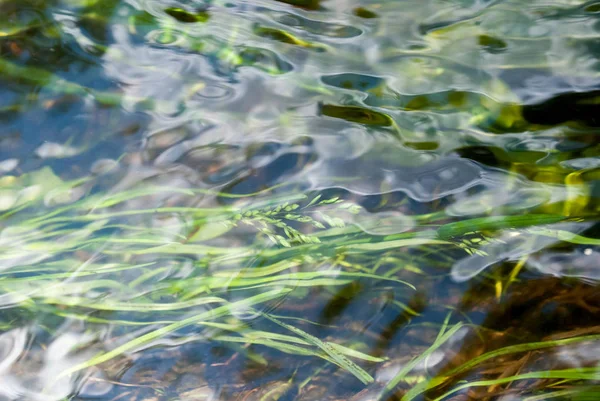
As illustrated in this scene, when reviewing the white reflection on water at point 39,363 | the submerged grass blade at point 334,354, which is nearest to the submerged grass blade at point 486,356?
the submerged grass blade at point 334,354

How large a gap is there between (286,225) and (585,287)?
106cm

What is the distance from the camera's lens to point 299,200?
160cm

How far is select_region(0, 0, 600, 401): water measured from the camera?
57.9 inches

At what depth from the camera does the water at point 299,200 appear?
57.9 inches

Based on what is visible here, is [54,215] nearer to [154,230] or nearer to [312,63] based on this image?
[154,230]

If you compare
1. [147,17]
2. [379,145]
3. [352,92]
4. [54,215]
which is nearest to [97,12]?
[147,17]

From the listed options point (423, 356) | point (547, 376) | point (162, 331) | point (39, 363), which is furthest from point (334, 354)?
point (39, 363)

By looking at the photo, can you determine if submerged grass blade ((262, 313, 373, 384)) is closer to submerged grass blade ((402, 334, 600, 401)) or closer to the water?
the water

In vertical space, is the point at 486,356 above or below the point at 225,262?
below

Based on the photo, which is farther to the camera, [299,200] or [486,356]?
[299,200]

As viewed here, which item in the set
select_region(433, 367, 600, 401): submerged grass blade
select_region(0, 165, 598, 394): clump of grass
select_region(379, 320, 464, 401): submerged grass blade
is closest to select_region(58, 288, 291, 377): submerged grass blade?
select_region(0, 165, 598, 394): clump of grass

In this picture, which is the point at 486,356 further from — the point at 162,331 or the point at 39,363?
the point at 39,363

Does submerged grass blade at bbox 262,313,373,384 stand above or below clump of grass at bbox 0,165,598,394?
below

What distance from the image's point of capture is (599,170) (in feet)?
5.06
